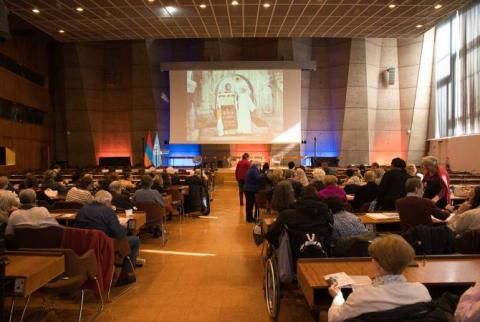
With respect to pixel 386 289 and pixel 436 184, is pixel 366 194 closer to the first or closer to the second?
pixel 436 184

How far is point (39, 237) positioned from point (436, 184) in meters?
5.08

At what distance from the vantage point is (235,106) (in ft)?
62.8

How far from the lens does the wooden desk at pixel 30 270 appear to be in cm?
264

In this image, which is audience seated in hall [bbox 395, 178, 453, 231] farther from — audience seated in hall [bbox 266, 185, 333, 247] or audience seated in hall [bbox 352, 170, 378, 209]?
audience seated in hall [bbox 352, 170, 378, 209]

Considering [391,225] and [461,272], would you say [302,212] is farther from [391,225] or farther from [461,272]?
[391,225]

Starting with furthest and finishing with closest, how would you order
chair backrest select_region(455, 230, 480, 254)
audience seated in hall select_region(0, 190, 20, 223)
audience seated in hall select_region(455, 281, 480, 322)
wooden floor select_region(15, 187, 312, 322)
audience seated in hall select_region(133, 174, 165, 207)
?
audience seated in hall select_region(133, 174, 165, 207)
audience seated in hall select_region(0, 190, 20, 223)
wooden floor select_region(15, 187, 312, 322)
chair backrest select_region(455, 230, 480, 254)
audience seated in hall select_region(455, 281, 480, 322)

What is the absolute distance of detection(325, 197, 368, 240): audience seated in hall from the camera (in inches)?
148

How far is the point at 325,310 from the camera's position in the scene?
2719 millimetres

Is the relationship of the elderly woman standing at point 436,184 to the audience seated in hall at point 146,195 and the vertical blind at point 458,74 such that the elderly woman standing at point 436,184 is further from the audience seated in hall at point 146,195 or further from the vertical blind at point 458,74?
the vertical blind at point 458,74

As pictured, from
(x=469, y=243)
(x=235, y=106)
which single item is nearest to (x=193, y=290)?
(x=469, y=243)

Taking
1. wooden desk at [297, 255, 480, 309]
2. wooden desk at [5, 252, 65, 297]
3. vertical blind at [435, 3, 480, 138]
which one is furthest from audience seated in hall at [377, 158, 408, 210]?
vertical blind at [435, 3, 480, 138]

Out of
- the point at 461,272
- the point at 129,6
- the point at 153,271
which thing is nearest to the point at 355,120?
the point at 129,6

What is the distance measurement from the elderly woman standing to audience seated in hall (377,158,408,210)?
0.36m

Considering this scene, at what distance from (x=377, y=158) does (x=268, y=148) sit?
205 inches
